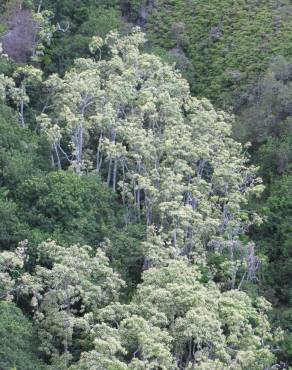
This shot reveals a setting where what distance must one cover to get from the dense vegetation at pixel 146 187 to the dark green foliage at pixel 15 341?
0.23ft

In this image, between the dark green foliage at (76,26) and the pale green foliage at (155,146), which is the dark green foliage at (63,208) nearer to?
the pale green foliage at (155,146)

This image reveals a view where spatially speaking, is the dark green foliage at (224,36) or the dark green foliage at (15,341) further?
the dark green foliage at (224,36)

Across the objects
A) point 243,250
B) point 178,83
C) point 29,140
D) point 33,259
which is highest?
point 178,83

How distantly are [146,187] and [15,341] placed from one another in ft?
43.6

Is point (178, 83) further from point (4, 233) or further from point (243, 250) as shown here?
point (4, 233)

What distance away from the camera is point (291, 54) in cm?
5922

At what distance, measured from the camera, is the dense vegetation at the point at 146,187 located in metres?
33.8

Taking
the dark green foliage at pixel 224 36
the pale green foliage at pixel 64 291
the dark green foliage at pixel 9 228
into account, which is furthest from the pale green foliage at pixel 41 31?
the pale green foliage at pixel 64 291

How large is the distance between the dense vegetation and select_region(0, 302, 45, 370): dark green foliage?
2.7 inches

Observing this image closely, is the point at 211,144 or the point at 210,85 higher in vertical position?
the point at 210,85

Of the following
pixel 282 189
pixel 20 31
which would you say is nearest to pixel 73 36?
pixel 20 31

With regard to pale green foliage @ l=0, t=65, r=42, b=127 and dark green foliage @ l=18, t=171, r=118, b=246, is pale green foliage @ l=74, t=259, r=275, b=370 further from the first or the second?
pale green foliage @ l=0, t=65, r=42, b=127

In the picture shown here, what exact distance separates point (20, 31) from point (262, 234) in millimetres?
22664

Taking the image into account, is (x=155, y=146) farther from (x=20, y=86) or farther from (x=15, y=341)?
(x=15, y=341)
